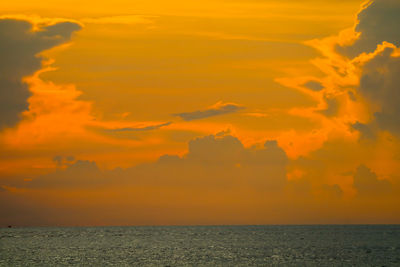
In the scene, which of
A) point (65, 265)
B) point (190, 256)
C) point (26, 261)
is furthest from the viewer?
point (190, 256)

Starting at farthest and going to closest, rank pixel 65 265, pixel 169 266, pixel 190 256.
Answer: pixel 190 256 → pixel 65 265 → pixel 169 266

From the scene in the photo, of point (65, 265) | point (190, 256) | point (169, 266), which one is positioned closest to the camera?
point (169, 266)

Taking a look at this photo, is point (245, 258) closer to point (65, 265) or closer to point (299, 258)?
point (299, 258)

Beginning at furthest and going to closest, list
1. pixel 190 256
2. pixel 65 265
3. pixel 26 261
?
pixel 190 256 → pixel 26 261 → pixel 65 265

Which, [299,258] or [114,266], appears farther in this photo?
[299,258]

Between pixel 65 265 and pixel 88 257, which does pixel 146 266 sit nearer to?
pixel 65 265

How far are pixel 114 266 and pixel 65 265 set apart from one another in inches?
391

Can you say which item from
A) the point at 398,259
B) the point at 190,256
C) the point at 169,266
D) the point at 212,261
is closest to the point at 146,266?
the point at 169,266

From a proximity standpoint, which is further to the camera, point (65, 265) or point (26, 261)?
point (26, 261)

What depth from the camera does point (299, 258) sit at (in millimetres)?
118188

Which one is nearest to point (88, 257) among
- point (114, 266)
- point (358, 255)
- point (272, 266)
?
point (114, 266)

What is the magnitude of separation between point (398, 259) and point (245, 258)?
27.3m

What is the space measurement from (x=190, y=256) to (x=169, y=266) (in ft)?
74.2

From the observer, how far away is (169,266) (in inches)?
3944
